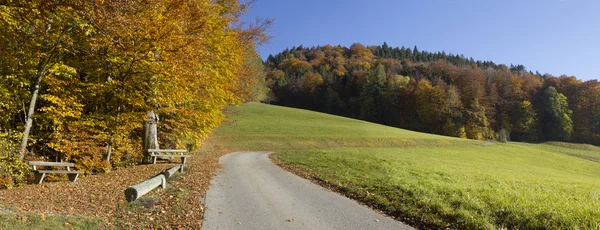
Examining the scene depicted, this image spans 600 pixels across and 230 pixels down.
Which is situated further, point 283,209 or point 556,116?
point 556,116

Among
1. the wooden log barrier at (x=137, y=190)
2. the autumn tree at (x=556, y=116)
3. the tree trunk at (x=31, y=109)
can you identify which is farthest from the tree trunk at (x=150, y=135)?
the autumn tree at (x=556, y=116)

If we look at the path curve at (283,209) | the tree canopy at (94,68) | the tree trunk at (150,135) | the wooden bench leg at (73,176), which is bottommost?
the wooden bench leg at (73,176)

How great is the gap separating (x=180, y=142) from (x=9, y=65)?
36.3 feet

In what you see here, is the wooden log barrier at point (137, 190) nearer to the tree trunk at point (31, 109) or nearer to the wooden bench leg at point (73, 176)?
the wooden bench leg at point (73, 176)

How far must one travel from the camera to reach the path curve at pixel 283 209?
7.08 m

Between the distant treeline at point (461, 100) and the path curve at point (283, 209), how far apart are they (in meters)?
73.0

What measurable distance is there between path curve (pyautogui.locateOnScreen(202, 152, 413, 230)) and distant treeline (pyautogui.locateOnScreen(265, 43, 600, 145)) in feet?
240

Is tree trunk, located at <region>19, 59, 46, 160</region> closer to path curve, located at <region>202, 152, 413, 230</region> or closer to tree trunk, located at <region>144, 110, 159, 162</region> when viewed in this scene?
tree trunk, located at <region>144, 110, 159, 162</region>

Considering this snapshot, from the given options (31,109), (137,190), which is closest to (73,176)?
(31,109)

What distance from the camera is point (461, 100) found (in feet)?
296

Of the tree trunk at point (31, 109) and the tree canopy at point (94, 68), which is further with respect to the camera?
the tree trunk at point (31, 109)

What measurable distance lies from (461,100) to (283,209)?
9405 cm

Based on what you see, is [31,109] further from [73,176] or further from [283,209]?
[283,209]

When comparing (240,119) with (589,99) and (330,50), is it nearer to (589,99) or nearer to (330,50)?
(589,99)
